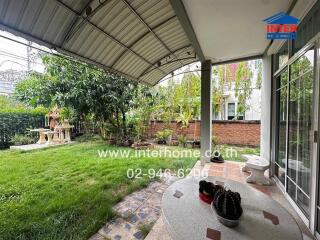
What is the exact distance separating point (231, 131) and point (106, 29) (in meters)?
6.78

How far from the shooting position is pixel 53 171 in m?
4.54

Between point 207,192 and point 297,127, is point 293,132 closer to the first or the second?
point 297,127

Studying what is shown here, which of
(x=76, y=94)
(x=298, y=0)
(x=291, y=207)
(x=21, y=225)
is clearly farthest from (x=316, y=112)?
(x=76, y=94)

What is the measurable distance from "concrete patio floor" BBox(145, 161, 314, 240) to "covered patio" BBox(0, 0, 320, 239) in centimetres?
2

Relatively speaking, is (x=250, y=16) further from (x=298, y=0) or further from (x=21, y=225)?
(x=21, y=225)

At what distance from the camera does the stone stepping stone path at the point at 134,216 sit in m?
2.21

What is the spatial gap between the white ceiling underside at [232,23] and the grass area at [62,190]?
328 cm

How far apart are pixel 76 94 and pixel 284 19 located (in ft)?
21.8

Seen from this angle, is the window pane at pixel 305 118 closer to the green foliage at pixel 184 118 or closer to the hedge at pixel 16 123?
the green foliage at pixel 184 118

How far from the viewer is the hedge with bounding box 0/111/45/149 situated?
743 cm

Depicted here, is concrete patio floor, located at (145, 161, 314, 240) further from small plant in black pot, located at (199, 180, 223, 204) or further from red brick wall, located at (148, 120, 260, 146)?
red brick wall, located at (148, 120, 260, 146)

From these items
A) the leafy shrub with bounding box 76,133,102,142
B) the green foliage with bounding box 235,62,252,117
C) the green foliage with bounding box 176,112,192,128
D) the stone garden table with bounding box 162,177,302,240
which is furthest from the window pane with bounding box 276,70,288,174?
the leafy shrub with bounding box 76,133,102,142

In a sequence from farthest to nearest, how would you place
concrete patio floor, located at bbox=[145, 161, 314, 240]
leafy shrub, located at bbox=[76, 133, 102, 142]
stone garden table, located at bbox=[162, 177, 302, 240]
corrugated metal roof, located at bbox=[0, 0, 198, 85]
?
leafy shrub, located at bbox=[76, 133, 102, 142] < corrugated metal roof, located at bbox=[0, 0, 198, 85] < concrete patio floor, located at bbox=[145, 161, 314, 240] < stone garden table, located at bbox=[162, 177, 302, 240]

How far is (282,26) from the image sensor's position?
3012mm
